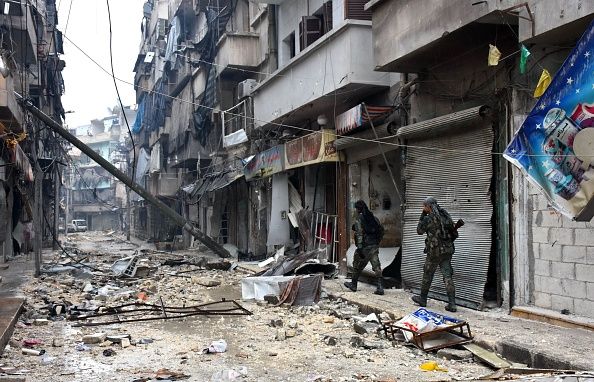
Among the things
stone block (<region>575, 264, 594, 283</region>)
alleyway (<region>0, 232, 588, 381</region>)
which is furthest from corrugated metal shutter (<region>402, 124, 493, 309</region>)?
stone block (<region>575, 264, 594, 283</region>)

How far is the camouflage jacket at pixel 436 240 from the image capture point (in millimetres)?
7988

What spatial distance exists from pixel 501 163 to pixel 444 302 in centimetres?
247

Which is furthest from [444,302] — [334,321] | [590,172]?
[590,172]

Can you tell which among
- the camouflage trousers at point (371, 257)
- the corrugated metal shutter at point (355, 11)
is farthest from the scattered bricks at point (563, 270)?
the corrugated metal shutter at point (355, 11)

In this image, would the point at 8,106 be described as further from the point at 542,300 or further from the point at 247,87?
the point at 542,300

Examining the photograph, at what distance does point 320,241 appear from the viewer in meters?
14.6

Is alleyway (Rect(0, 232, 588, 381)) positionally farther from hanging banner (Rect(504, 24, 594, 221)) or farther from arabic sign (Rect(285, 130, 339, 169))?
arabic sign (Rect(285, 130, 339, 169))

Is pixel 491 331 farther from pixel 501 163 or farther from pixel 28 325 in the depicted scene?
pixel 28 325

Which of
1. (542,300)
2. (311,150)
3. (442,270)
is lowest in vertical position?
(542,300)

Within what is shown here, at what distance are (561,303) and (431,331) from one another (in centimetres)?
206

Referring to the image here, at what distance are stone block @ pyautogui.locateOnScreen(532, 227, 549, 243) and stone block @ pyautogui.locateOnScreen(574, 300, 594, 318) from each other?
35.1 inches

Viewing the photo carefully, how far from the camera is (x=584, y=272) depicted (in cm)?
669

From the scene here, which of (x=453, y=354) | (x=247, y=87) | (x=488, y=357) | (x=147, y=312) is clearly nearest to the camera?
(x=488, y=357)

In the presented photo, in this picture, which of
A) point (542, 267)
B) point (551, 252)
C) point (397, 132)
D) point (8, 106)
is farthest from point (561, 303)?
point (8, 106)
